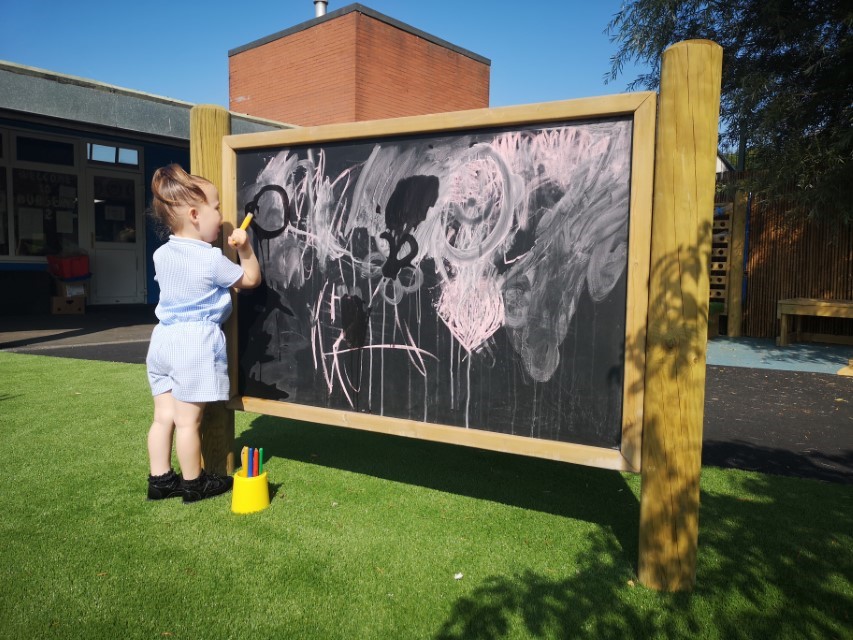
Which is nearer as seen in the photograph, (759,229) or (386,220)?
(386,220)

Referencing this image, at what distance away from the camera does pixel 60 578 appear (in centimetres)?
235

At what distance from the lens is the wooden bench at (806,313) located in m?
9.23

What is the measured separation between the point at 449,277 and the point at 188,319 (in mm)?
1313

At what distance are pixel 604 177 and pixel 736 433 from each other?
320 centimetres

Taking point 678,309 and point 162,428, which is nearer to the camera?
point 678,309

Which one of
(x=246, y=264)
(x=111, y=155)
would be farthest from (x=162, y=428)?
(x=111, y=155)

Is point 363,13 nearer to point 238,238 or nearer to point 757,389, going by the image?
point 757,389

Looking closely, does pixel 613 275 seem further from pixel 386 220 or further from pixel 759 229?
pixel 759 229

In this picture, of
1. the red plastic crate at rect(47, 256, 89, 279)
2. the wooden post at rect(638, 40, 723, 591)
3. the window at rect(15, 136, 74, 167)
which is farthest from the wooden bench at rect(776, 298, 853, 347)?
the window at rect(15, 136, 74, 167)

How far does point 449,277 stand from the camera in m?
2.79

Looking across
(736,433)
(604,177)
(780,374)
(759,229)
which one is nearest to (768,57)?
(759,229)

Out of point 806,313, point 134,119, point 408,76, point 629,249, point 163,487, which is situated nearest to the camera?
point 629,249

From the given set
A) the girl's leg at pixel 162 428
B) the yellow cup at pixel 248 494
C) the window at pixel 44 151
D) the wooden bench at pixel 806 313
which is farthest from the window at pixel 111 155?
the wooden bench at pixel 806 313

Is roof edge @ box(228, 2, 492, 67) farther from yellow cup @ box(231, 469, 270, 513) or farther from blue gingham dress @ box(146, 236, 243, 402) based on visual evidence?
yellow cup @ box(231, 469, 270, 513)
